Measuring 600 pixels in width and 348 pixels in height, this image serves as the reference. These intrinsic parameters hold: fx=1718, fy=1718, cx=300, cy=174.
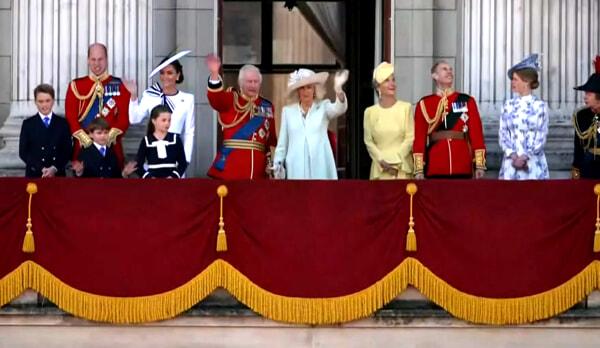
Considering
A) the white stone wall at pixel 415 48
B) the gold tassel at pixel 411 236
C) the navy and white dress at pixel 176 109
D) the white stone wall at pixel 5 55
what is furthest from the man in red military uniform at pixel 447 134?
the white stone wall at pixel 5 55

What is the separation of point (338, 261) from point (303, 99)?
6.39ft

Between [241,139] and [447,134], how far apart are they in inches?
72.0

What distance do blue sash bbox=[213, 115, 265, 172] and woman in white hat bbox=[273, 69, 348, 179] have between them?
0.24 m

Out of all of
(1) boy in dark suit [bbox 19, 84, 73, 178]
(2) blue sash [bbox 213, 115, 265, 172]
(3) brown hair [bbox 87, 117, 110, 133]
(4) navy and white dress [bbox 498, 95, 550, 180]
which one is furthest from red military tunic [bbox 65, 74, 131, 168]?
(4) navy and white dress [bbox 498, 95, 550, 180]

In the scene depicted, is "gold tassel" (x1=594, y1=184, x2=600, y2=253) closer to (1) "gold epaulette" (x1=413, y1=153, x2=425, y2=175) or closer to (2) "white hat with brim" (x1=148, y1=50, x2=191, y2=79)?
(1) "gold epaulette" (x1=413, y1=153, x2=425, y2=175)

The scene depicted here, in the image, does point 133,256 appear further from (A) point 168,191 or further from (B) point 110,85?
(B) point 110,85

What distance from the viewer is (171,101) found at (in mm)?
15539

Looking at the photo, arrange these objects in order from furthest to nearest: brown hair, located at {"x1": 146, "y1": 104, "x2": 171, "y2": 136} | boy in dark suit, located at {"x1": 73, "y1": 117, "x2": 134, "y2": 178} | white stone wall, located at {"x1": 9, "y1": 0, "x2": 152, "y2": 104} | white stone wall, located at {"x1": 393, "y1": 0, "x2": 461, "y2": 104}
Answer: white stone wall, located at {"x1": 393, "y1": 0, "x2": 461, "y2": 104}, white stone wall, located at {"x1": 9, "y1": 0, "x2": 152, "y2": 104}, boy in dark suit, located at {"x1": 73, "y1": 117, "x2": 134, "y2": 178}, brown hair, located at {"x1": 146, "y1": 104, "x2": 171, "y2": 136}

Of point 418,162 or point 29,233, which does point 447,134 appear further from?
point 29,233

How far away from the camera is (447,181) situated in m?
13.9

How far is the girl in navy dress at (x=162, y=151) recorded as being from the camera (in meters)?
14.7

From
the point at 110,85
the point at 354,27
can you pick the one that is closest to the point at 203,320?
the point at 110,85

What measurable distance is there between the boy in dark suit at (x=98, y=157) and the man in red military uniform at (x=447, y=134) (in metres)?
2.66

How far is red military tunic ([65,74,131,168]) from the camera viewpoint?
15.6m
